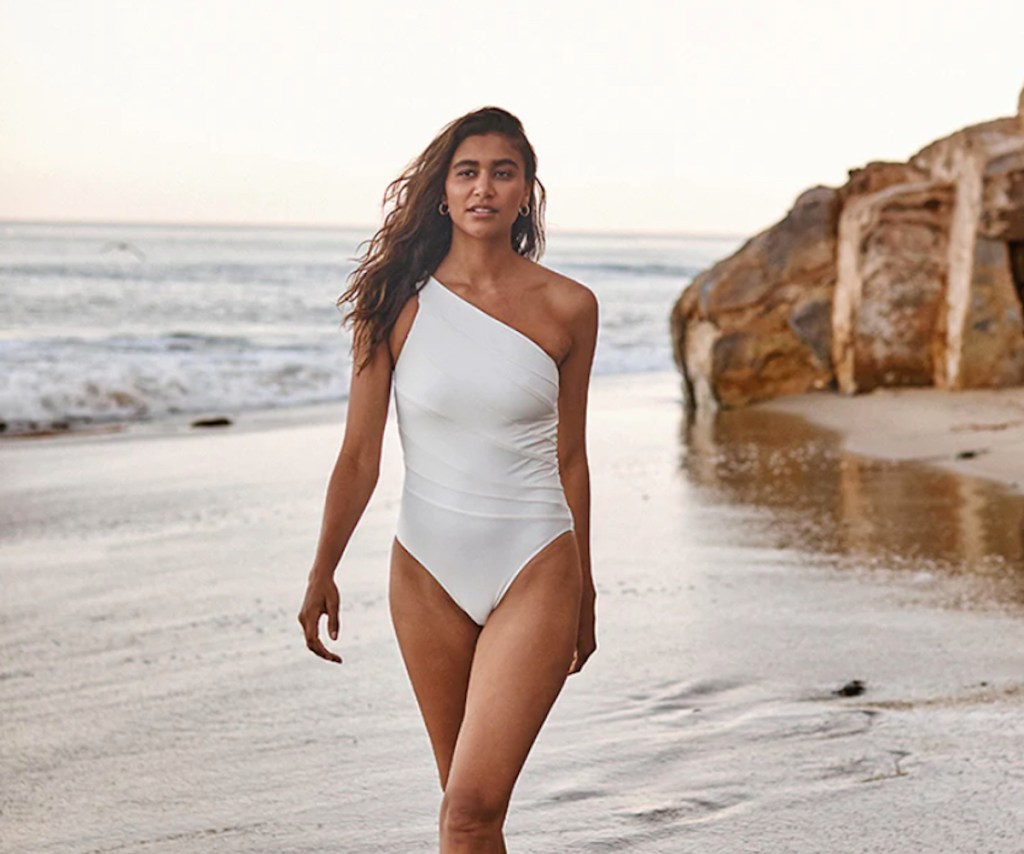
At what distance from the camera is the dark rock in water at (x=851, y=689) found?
16.7 feet

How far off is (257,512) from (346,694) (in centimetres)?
423

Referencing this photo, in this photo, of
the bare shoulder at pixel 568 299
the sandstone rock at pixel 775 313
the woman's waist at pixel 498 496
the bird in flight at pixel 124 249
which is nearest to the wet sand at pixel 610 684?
the woman's waist at pixel 498 496

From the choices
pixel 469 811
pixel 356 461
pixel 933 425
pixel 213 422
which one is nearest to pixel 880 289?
pixel 933 425

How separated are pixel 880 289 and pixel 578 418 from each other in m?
10.6

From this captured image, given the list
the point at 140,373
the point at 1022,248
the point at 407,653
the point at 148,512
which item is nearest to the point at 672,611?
the point at 407,653

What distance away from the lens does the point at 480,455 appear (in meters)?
2.98

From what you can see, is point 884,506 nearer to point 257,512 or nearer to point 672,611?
point 672,611

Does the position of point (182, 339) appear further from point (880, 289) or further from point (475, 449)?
point (475, 449)

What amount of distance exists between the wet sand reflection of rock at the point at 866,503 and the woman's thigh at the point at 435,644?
4.01 metres

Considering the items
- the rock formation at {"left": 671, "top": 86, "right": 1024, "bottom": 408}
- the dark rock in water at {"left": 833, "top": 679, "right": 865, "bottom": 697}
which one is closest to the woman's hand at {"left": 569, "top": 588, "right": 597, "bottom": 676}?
the dark rock in water at {"left": 833, "top": 679, "right": 865, "bottom": 697}

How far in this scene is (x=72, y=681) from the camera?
551 centimetres

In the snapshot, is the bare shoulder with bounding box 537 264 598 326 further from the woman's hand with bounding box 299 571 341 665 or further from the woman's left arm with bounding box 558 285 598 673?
the woman's hand with bounding box 299 571 341 665

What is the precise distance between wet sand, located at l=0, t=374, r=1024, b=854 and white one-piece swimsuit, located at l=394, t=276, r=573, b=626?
3.74ft

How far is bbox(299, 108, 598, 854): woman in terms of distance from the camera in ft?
9.55
